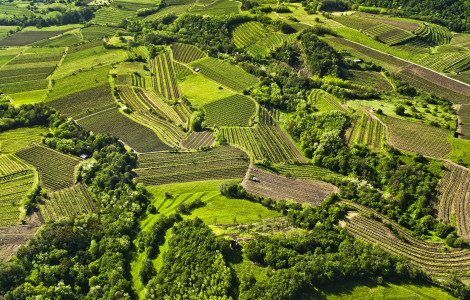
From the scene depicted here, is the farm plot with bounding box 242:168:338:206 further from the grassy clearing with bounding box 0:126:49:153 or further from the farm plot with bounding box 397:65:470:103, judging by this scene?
the grassy clearing with bounding box 0:126:49:153

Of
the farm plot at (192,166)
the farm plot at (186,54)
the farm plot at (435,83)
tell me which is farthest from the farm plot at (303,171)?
the farm plot at (186,54)

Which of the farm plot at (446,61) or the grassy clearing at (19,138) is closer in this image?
the grassy clearing at (19,138)

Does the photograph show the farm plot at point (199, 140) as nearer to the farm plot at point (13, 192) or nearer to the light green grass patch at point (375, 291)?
the farm plot at point (13, 192)

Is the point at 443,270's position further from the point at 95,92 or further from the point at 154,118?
the point at 95,92

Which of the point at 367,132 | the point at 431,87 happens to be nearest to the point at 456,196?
the point at 367,132

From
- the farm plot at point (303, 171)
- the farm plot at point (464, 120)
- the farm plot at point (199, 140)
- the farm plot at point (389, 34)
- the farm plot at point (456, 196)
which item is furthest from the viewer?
A: the farm plot at point (389, 34)

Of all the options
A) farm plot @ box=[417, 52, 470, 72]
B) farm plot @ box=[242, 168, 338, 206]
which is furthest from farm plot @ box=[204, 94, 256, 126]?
farm plot @ box=[417, 52, 470, 72]
